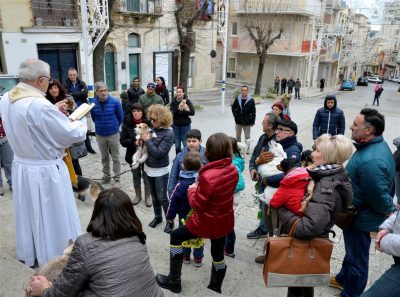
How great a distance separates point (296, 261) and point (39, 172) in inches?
92.5

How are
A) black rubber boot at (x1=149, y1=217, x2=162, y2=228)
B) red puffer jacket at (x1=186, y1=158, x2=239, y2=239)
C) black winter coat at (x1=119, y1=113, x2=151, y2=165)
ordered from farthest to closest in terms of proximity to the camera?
black winter coat at (x1=119, y1=113, x2=151, y2=165), black rubber boot at (x1=149, y1=217, x2=162, y2=228), red puffer jacket at (x1=186, y1=158, x2=239, y2=239)

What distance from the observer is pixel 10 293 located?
9.32 ft

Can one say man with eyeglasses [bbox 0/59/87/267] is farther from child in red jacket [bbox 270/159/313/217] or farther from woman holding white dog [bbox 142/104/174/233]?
child in red jacket [bbox 270/159/313/217]

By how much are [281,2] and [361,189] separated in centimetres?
2892

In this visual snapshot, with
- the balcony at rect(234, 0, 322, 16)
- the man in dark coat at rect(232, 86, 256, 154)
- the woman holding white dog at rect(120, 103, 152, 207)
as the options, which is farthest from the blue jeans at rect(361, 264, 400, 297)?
the balcony at rect(234, 0, 322, 16)

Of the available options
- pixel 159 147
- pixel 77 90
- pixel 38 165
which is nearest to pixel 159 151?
pixel 159 147

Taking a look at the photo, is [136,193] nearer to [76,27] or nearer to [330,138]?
[330,138]

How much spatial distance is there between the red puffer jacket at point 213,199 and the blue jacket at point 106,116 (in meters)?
3.32

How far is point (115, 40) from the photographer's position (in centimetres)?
1927

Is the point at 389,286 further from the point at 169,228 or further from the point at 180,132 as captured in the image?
the point at 180,132

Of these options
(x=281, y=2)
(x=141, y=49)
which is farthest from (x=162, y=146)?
(x=281, y=2)

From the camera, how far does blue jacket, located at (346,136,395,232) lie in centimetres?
289

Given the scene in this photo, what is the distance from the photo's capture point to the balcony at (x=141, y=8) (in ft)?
63.3

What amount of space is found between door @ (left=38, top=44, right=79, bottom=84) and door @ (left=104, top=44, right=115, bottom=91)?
2.44 meters
